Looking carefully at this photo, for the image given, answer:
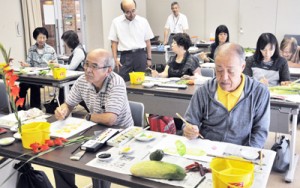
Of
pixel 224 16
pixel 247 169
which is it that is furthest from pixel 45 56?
pixel 224 16

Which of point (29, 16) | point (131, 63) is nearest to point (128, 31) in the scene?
point (131, 63)

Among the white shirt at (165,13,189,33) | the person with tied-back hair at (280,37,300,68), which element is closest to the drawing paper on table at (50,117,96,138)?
the person with tied-back hair at (280,37,300,68)

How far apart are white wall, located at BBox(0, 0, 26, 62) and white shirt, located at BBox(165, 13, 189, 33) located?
337cm

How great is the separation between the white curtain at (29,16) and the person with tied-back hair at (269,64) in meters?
4.38

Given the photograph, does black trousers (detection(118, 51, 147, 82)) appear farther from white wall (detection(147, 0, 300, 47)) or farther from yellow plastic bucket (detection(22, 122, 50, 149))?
white wall (detection(147, 0, 300, 47))

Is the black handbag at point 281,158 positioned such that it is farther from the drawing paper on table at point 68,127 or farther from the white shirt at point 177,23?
the white shirt at point 177,23

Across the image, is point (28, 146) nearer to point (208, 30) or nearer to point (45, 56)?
point (45, 56)

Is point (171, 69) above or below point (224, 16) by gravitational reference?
below

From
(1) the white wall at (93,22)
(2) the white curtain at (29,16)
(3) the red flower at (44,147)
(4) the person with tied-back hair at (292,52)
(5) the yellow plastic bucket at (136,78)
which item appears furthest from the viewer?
(1) the white wall at (93,22)

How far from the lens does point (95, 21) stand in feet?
23.9

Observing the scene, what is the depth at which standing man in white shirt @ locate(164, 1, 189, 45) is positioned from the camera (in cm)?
761

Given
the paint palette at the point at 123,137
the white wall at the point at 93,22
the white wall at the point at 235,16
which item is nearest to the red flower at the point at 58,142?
the paint palette at the point at 123,137

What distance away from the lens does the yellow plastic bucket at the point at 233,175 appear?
3.74 ft

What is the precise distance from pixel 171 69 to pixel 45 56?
2.05 metres
